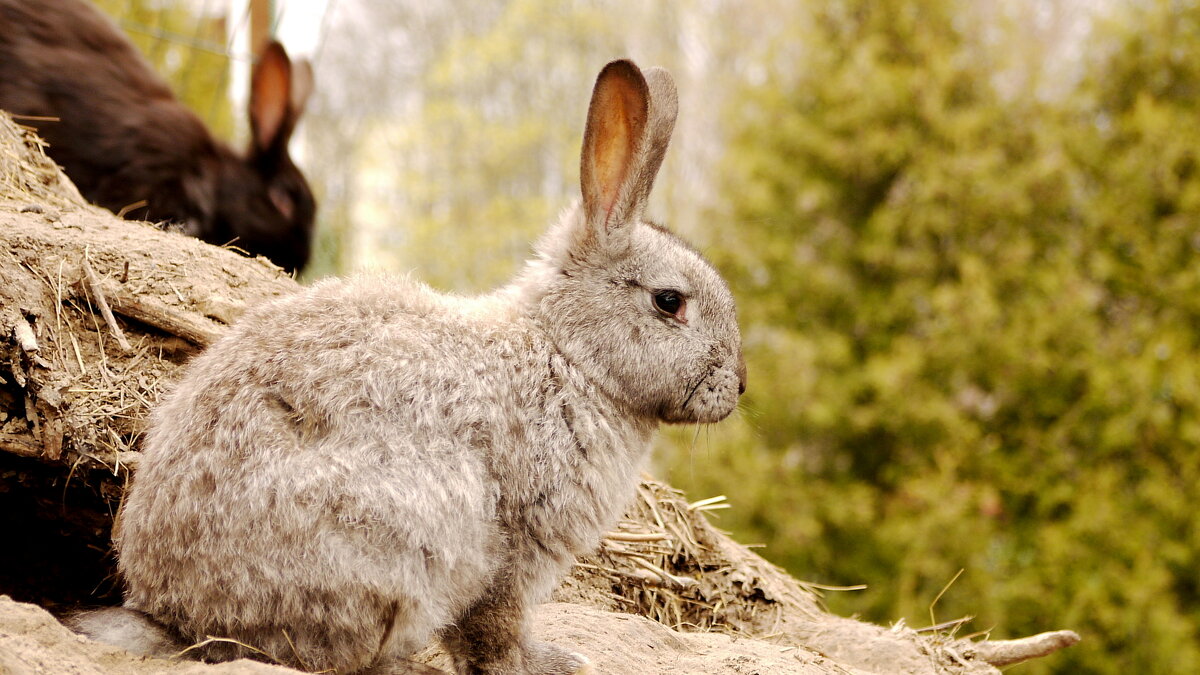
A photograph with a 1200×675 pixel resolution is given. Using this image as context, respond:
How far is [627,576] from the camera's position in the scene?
4.21 meters

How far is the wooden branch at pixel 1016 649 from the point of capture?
13.8 feet

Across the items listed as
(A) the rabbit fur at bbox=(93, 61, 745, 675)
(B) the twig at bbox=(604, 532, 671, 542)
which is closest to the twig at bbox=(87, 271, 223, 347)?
(A) the rabbit fur at bbox=(93, 61, 745, 675)

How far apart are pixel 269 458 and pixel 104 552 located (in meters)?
1.65

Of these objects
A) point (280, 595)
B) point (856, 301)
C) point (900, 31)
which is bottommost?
point (280, 595)

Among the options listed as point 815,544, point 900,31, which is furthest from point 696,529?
point 900,31

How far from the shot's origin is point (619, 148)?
10.9 ft

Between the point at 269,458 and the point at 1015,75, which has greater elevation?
the point at 1015,75

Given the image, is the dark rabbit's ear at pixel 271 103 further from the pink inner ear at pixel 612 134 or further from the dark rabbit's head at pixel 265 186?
the pink inner ear at pixel 612 134

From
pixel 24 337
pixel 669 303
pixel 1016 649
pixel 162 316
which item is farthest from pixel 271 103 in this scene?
pixel 1016 649

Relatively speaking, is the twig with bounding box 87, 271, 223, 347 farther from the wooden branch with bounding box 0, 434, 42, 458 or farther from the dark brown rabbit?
the dark brown rabbit

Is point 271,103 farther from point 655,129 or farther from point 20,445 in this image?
point 655,129

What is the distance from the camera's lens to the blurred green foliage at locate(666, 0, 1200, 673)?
24.2 ft

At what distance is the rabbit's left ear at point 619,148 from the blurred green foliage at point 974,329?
12.9ft

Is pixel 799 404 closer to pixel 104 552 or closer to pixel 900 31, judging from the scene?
pixel 900 31
